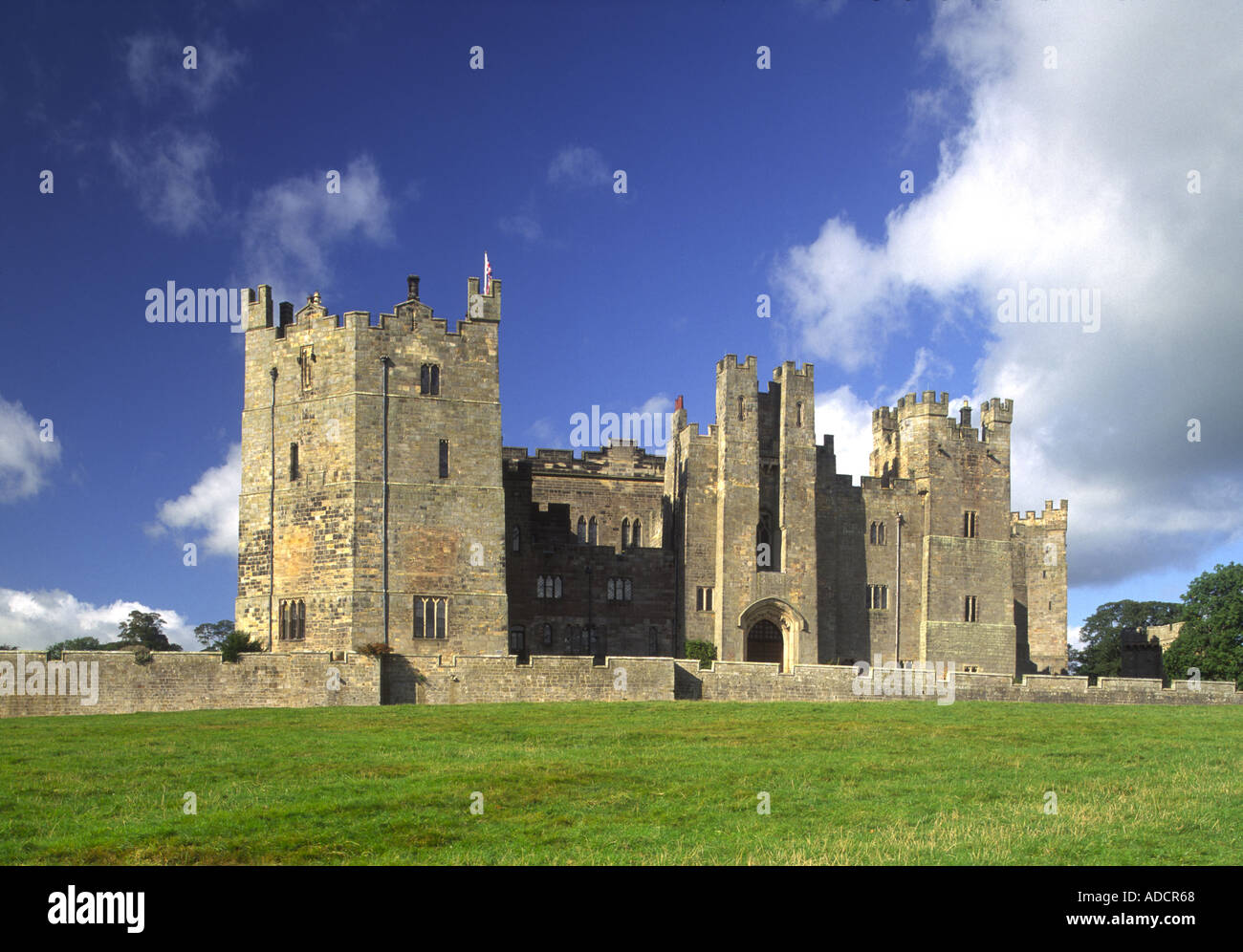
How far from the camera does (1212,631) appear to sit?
6675 centimetres

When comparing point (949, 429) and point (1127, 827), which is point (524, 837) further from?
point (949, 429)

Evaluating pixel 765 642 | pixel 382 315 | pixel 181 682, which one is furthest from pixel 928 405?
pixel 181 682

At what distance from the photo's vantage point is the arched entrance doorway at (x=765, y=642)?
57.8m

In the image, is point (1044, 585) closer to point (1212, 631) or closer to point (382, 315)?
point (1212, 631)

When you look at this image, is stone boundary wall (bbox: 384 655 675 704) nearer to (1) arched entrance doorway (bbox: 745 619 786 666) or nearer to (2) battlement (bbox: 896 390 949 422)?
(1) arched entrance doorway (bbox: 745 619 786 666)

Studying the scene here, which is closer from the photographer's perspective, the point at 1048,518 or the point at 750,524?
the point at 750,524

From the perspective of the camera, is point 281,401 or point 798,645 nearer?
point 281,401

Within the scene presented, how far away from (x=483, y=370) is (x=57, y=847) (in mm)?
32903

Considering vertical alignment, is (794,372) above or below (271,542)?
above

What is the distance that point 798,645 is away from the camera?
57250 mm

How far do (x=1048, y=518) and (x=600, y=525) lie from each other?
29.7m

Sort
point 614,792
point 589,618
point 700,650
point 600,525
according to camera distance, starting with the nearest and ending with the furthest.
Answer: point 614,792 < point 700,650 < point 589,618 < point 600,525
